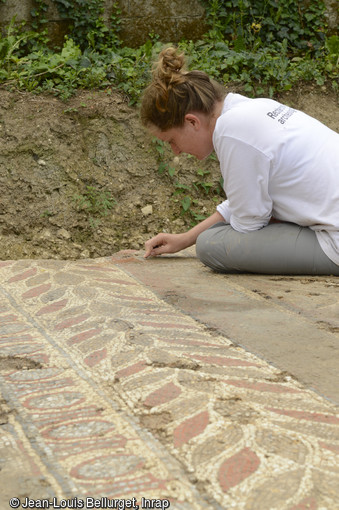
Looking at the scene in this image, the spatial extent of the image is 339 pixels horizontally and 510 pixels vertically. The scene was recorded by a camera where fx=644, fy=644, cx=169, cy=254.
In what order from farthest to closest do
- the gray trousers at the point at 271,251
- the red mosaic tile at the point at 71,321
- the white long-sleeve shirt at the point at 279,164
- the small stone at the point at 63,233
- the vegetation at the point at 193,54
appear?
the vegetation at the point at 193,54
the small stone at the point at 63,233
the gray trousers at the point at 271,251
the white long-sleeve shirt at the point at 279,164
the red mosaic tile at the point at 71,321

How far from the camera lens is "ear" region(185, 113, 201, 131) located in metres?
2.91

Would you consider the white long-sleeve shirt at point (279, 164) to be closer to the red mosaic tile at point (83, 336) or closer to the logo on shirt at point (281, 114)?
the logo on shirt at point (281, 114)

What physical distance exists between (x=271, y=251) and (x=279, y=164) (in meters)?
0.47

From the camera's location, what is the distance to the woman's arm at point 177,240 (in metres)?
3.45

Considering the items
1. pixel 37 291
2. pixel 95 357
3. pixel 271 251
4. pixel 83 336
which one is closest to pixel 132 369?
pixel 95 357

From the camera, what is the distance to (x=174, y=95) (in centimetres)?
290

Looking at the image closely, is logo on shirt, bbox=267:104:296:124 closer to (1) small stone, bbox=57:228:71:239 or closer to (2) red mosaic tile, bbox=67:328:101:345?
(2) red mosaic tile, bbox=67:328:101:345

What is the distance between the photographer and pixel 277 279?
3191 millimetres

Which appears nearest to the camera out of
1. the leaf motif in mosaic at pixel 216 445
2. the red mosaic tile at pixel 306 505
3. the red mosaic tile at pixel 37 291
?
the red mosaic tile at pixel 306 505

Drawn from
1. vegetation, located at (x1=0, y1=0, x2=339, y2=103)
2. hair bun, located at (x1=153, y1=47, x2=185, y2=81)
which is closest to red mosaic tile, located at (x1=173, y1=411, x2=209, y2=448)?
hair bun, located at (x1=153, y1=47, x2=185, y2=81)

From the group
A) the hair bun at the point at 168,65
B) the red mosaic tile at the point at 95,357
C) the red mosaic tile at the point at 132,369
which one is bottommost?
the red mosaic tile at the point at 95,357

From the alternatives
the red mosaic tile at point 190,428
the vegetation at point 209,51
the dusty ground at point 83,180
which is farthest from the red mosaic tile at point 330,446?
the vegetation at point 209,51

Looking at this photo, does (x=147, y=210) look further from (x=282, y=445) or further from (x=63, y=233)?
(x=282, y=445)

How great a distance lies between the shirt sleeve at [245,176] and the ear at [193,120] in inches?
5.9
